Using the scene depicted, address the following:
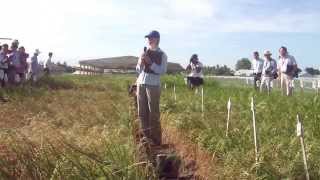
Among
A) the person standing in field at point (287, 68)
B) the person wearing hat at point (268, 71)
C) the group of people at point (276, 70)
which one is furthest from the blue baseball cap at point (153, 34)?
the person wearing hat at point (268, 71)

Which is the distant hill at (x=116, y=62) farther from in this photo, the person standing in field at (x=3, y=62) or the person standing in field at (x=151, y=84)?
the person standing in field at (x=151, y=84)

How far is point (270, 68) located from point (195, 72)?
267cm

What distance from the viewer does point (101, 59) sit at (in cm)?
7331

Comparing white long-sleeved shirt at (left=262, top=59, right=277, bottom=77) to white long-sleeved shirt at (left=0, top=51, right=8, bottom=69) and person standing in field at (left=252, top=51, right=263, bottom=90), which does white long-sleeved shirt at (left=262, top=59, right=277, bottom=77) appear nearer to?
person standing in field at (left=252, top=51, right=263, bottom=90)

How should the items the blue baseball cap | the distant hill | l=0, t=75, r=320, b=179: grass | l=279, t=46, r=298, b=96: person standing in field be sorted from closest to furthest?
1. l=0, t=75, r=320, b=179: grass
2. the blue baseball cap
3. l=279, t=46, r=298, b=96: person standing in field
4. the distant hill

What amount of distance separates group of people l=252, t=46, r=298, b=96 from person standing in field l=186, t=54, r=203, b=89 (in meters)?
1.68

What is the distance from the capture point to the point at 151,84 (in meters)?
9.51

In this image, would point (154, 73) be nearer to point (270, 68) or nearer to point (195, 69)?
point (270, 68)

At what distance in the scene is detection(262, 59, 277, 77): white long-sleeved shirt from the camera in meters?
19.1

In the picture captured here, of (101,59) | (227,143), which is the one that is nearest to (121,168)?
(227,143)

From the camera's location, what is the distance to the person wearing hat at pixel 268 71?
1911 cm

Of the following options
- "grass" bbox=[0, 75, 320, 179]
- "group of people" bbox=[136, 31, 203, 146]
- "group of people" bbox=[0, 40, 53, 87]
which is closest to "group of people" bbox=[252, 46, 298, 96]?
"grass" bbox=[0, 75, 320, 179]

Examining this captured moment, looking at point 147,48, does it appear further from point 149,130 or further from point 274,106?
point 274,106

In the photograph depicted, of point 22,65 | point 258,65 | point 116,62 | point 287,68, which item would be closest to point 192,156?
point 287,68
